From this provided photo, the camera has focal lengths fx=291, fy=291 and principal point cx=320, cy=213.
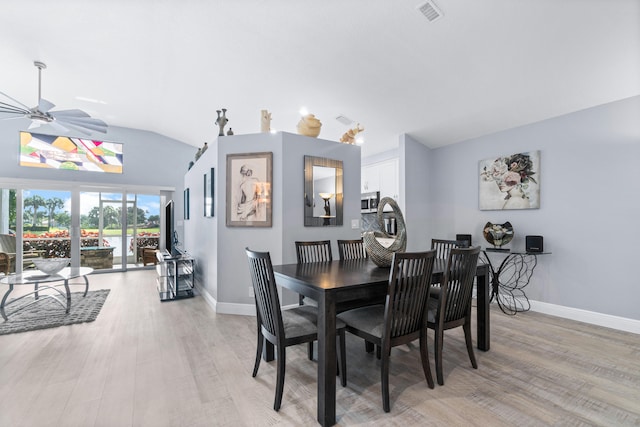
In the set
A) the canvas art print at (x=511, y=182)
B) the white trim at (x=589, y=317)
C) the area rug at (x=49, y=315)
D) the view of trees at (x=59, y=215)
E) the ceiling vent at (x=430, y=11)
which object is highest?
the ceiling vent at (x=430, y=11)

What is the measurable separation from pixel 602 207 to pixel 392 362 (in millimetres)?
2931

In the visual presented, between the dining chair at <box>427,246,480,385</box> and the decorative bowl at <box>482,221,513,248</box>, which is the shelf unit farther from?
the decorative bowl at <box>482,221,513,248</box>

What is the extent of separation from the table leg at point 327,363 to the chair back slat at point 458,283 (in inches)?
34.4

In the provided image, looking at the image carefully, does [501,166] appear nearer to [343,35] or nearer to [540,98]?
[540,98]

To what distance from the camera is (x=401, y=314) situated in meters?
1.86

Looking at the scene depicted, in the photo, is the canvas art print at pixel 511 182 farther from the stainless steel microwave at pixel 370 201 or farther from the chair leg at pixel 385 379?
the chair leg at pixel 385 379

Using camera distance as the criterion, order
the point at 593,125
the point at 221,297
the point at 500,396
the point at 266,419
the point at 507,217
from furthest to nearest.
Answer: the point at 507,217
the point at 221,297
the point at 593,125
the point at 500,396
the point at 266,419

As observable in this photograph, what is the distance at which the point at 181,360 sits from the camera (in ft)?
7.96

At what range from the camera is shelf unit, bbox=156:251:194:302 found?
4355mm

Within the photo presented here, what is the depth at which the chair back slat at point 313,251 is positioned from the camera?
2.92 m

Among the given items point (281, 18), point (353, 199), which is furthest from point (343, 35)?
point (353, 199)

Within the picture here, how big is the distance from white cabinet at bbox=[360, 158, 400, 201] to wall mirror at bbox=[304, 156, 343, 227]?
1451 millimetres

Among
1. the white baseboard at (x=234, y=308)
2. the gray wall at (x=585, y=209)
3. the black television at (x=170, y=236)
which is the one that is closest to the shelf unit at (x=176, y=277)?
the black television at (x=170, y=236)

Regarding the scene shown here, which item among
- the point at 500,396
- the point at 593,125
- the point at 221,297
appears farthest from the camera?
the point at 221,297
